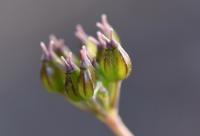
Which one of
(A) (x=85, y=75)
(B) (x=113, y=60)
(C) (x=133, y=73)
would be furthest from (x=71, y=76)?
(C) (x=133, y=73)

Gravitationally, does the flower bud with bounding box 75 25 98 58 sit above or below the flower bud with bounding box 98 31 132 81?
above

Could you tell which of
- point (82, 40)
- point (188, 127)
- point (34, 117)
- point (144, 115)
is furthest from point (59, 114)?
point (82, 40)

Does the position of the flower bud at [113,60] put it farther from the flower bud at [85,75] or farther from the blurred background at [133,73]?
the blurred background at [133,73]

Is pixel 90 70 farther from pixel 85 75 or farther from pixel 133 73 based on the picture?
pixel 133 73

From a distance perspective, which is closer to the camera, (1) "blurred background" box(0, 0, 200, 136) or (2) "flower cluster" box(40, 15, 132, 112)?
(2) "flower cluster" box(40, 15, 132, 112)

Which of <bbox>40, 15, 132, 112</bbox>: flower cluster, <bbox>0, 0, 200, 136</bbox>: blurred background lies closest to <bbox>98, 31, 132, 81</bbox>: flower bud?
<bbox>40, 15, 132, 112</bbox>: flower cluster

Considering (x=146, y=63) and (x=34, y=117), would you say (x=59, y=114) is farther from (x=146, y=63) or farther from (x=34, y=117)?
(x=146, y=63)

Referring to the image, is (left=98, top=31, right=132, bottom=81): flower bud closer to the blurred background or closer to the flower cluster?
the flower cluster
